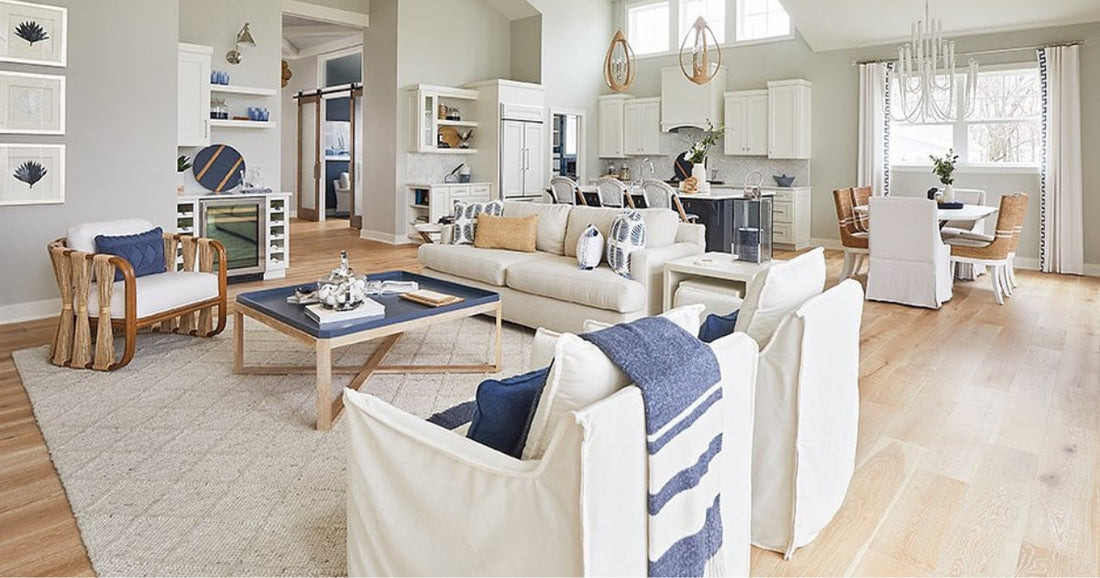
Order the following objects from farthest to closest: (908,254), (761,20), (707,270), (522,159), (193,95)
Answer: (522,159), (761,20), (193,95), (908,254), (707,270)

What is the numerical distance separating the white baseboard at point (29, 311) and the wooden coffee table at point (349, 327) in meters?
2.04

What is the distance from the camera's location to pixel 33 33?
4.48 meters

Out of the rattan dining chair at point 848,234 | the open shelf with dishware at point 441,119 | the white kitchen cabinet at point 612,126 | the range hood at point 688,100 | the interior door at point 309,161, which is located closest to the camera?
the rattan dining chair at point 848,234

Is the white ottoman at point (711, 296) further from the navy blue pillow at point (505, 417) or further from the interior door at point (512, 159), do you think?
the interior door at point (512, 159)

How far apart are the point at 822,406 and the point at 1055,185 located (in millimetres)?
6976

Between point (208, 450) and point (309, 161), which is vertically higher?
point (309, 161)

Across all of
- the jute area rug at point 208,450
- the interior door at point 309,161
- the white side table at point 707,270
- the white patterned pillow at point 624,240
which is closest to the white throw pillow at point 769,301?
the jute area rug at point 208,450

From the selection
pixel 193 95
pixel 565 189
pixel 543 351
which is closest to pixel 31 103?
pixel 193 95

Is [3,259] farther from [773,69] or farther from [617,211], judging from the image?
[773,69]

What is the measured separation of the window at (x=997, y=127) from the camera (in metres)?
7.65

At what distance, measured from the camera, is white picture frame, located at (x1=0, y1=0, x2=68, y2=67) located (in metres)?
4.40

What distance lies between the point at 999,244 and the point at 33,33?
23.7ft

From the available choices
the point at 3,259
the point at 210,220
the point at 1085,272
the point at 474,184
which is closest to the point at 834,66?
the point at 1085,272

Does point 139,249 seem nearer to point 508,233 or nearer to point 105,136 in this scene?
point 105,136
